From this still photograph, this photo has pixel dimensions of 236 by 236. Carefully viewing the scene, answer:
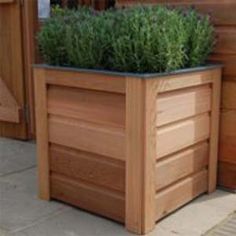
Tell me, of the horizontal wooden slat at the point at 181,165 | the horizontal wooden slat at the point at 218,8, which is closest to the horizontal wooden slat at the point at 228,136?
the horizontal wooden slat at the point at 181,165

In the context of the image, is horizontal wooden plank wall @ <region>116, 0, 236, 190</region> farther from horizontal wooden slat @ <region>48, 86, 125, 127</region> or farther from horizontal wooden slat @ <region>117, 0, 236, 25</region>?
horizontal wooden slat @ <region>48, 86, 125, 127</region>

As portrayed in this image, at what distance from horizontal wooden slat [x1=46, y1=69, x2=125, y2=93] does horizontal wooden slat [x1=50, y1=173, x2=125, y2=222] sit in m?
0.58

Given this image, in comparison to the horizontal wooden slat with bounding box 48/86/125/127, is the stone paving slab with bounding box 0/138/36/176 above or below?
below

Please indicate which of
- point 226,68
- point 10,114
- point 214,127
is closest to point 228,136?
point 214,127

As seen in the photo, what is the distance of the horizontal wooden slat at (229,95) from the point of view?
3.05 metres

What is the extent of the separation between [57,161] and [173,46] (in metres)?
1.01

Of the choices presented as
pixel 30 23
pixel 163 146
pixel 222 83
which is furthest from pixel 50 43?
pixel 30 23

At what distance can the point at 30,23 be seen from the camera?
4133mm

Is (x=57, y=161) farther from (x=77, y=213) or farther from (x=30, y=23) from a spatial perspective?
(x=30, y=23)

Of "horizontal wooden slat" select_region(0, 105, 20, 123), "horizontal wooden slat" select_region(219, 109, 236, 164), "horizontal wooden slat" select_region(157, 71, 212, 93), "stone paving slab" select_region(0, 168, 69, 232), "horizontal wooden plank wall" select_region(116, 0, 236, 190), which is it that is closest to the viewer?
"horizontal wooden slat" select_region(157, 71, 212, 93)

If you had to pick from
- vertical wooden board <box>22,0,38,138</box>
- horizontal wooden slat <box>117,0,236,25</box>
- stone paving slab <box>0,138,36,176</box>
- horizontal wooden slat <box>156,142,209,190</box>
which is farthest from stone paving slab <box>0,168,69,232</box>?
horizontal wooden slat <box>117,0,236,25</box>

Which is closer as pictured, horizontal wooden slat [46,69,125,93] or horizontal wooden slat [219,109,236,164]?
horizontal wooden slat [46,69,125,93]

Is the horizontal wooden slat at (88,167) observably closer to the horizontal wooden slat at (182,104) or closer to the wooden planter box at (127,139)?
the wooden planter box at (127,139)

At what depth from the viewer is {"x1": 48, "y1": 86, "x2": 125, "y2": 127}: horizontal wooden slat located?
252 cm
